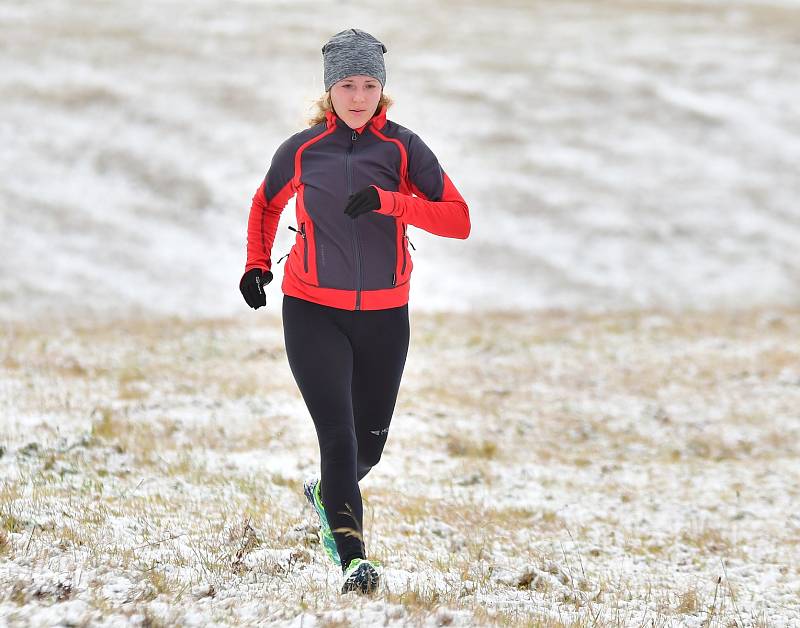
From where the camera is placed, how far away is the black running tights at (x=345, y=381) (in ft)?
16.6

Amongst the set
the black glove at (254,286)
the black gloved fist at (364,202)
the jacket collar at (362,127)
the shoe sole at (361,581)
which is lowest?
the shoe sole at (361,581)

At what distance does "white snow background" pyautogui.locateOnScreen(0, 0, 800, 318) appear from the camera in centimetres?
2586

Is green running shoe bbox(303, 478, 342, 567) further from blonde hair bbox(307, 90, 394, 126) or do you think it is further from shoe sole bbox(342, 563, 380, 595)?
blonde hair bbox(307, 90, 394, 126)

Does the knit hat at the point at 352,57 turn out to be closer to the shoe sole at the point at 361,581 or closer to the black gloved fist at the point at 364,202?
the black gloved fist at the point at 364,202

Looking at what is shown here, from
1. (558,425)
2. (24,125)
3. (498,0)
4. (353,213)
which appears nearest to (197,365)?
(558,425)

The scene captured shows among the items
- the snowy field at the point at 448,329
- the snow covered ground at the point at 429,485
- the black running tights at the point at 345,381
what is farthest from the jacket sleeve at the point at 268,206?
the snow covered ground at the point at 429,485

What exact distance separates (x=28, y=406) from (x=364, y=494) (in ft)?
15.4

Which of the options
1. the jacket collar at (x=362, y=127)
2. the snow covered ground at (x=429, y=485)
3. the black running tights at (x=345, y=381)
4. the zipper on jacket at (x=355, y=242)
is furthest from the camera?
the jacket collar at (x=362, y=127)

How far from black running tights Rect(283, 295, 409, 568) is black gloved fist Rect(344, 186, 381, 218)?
0.68 meters

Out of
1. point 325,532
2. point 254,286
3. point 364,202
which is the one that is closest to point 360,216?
point 364,202

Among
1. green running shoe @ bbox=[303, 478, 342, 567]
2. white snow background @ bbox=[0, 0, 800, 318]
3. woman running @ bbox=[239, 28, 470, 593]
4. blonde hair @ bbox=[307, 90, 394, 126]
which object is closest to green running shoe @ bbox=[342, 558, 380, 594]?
woman running @ bbox=[239, 28, 470, 593]

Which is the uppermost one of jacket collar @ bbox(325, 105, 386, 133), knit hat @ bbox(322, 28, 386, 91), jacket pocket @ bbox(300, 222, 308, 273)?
knit hat @ bbox(322, 28, 386, 91)

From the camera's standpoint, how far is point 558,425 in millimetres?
12820

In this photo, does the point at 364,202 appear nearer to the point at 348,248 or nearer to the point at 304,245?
the point at 348,248
